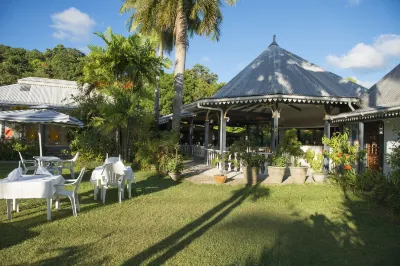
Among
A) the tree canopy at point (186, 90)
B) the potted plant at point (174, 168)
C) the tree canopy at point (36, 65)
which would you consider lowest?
the potted plant at point (174, 168)

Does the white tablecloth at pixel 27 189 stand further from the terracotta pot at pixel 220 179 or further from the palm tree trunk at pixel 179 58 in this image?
the palm tree trunk at pixel 179 58

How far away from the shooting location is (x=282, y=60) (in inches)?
547

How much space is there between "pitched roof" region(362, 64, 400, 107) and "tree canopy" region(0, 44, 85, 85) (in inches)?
1251

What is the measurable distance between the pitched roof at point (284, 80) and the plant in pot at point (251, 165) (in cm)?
250

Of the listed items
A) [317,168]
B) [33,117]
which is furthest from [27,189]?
[317,168]

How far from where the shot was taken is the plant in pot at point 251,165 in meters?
9.62

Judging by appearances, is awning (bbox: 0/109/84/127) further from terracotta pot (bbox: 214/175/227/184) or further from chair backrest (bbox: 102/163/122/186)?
terracotta pot (bbox: 214/175/227/184)

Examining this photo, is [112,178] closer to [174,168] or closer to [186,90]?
[174,168]

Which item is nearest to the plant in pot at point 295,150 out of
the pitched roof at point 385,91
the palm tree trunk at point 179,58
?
the pitched roof at point 385,91

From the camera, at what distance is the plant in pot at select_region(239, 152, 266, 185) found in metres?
9.62

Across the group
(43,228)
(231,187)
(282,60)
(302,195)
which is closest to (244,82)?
(282,60)

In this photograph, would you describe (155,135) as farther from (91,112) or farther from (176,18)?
(176,18)

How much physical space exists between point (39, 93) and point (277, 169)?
69.5ft

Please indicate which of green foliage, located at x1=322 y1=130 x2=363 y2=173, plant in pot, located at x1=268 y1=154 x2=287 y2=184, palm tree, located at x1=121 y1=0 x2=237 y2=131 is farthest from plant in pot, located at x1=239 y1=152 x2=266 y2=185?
palm tree, located at x1=121 y1=0 x2=237 y2=131
